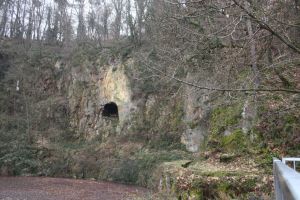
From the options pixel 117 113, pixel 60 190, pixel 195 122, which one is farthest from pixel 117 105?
pixel 60 190

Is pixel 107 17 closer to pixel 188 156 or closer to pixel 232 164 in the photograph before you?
pixel 188 156

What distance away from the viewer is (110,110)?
1203 inches

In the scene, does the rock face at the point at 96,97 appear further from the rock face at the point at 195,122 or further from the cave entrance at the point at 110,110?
the rock face at the point at 195,122

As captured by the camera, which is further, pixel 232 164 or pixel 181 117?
pixel 181 117

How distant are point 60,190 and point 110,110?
1262cm

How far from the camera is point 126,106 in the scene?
27578mm

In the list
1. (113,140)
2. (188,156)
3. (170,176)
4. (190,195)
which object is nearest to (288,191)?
(190,195)

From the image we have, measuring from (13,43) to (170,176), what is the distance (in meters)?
28.5

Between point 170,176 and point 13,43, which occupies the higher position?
point 13,43

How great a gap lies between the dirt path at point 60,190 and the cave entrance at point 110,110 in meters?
8.19

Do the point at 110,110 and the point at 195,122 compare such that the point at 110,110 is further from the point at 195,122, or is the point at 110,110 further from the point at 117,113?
the point at 195,122

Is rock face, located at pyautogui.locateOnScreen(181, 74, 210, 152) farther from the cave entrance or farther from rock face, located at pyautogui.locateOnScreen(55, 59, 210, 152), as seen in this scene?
the cave entrance

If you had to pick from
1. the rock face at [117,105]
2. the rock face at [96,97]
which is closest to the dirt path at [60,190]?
the rock face at [117,105]

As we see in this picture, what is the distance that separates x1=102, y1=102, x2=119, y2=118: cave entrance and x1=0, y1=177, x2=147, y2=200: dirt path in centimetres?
819
